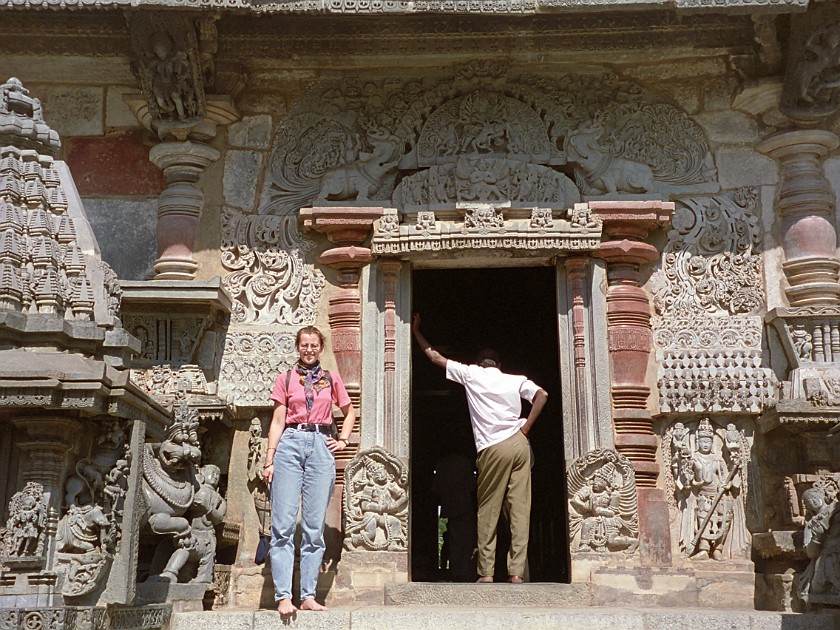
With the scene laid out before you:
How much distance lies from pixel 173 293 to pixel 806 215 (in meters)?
4.80

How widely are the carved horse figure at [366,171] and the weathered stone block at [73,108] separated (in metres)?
1.97

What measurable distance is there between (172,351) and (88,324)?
2.42 metres

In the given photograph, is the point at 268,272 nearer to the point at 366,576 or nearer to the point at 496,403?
the point at 496,403

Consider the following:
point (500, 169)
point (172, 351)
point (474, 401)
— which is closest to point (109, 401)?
point (172, 351)

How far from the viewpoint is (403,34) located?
8.53m

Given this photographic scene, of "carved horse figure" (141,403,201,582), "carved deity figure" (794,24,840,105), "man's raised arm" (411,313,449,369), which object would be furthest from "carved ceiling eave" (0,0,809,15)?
"carved horse figure" (141,403,201,582)

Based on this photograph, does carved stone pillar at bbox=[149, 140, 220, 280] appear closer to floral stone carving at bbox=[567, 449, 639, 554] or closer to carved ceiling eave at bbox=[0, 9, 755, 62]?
carved ceiling eave at bbox=[0, 9, 755, 62]

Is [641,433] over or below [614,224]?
below

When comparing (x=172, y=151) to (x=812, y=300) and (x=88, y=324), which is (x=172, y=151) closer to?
(x=88, y=324)

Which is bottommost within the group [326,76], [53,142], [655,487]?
[655,487]

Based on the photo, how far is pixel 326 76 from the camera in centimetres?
896

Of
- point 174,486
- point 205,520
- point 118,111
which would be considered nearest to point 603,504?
point 205,520

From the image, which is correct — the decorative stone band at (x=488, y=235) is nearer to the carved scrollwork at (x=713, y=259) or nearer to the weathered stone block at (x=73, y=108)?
the carved scrollwork at (x=713, y=259)

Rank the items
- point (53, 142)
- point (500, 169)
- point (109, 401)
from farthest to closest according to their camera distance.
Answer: point (500, 169), point (53, 142), point (109, 401)
